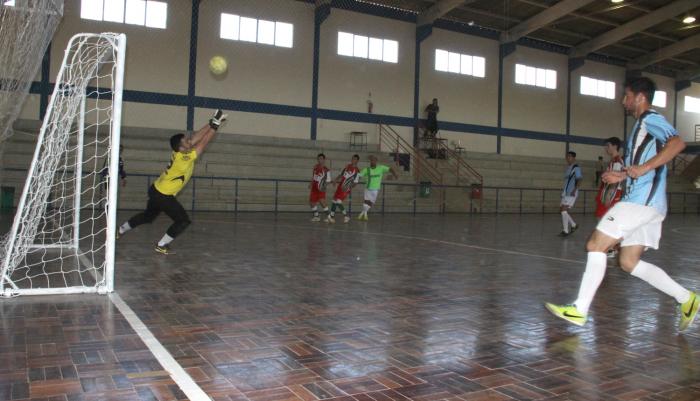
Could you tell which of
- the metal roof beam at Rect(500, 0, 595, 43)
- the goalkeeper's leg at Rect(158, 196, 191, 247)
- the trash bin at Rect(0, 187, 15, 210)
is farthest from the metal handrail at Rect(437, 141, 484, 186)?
the goalkeeper's leg at Rect(158, 196, 191, 247)

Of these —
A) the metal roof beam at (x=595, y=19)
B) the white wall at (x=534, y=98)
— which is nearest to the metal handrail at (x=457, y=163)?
the white wall at (x=534, y=98)

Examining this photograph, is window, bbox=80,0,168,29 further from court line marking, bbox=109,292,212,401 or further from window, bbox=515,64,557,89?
court line marking, bbox=109,292,212,401

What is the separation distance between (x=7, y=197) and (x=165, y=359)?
17.7m

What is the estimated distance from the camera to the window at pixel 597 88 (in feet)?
116

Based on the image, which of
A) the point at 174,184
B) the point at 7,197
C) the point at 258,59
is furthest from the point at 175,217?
the point at 258,59

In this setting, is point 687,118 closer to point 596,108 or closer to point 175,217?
point 596,108

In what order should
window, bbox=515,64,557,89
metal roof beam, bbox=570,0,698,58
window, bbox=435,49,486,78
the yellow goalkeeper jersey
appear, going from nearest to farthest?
the yellow goalkeeper jersey
metal roof beam, bbox=570,0,698,58
window, bbox=435,49,486,78
window, bbox=515,64,557,89

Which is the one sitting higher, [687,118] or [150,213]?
[687,118]

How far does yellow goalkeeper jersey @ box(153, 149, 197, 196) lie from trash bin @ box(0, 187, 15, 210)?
12.4 m

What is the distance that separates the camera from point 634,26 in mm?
29250

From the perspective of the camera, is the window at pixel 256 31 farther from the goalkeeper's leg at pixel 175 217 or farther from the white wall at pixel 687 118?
the white wall at pixel 687 118

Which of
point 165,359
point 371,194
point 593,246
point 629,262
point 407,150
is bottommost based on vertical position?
point 165,359

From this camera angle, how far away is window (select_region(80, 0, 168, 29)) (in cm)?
2248

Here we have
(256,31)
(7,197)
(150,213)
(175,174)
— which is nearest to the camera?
(175,174)
